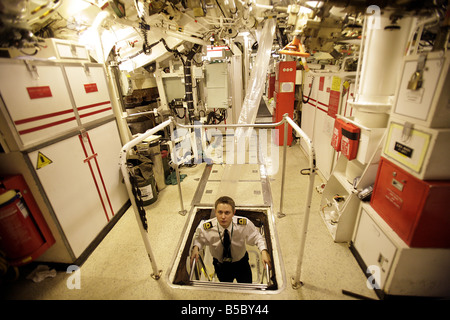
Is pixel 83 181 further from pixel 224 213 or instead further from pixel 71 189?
pixel 224 213

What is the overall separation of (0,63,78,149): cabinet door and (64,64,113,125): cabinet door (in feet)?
Answer: 0.40

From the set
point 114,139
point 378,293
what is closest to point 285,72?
point 114,139

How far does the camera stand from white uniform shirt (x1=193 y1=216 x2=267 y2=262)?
2.05 m

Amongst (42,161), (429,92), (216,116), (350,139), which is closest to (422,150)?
(429,92)

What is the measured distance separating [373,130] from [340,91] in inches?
51.8

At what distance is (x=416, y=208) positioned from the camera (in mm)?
1378

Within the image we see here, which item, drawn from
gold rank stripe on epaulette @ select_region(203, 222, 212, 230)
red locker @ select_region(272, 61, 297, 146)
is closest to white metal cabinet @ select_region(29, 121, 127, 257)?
gold rank stripe on epaulette @ select_region(203, 222, 212, 230)

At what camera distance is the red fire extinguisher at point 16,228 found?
5.26ft

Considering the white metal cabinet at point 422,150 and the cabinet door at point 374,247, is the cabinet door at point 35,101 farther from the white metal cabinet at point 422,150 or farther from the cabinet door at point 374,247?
the cabinet door at point 374,247

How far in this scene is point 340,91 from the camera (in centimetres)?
290

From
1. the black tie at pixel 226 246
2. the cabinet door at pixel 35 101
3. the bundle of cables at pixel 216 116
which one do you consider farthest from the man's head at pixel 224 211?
the bundle of cables at pixel 216 116

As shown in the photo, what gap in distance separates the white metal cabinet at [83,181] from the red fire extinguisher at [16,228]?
0.61ft

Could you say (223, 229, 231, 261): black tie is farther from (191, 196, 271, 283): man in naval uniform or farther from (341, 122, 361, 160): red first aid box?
(341, 122, 361, 160): red first aid box
